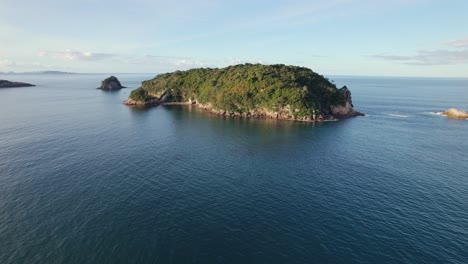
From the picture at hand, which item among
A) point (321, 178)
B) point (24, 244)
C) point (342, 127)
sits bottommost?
point (24, 244)

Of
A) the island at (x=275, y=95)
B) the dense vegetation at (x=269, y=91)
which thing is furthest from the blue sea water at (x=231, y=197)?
the dense vegetation at (x=269, y=91)

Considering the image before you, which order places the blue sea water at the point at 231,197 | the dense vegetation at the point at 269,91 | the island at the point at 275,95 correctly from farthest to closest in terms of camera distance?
the dense vegetation at the point at 269,91
the island at the point at 275,95
the blue sea water at the point at 231,197

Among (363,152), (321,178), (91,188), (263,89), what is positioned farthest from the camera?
(263,89)

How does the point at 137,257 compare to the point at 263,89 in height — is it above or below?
below

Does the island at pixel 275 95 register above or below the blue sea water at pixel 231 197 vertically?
above

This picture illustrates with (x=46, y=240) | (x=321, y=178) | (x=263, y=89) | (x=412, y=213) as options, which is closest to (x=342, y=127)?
(x=263, y=89)

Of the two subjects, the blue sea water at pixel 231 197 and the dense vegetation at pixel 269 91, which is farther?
the dense vegetation at pixel 269 91

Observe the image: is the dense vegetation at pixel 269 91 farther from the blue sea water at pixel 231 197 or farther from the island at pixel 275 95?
the blue sea water at pixel 231 197

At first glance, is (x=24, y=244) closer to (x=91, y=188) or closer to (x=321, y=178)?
(x=91, y=188)

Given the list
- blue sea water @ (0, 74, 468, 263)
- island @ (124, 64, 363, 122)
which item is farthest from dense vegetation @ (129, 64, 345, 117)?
blue sea water @ (0, 74, 468, 263)
